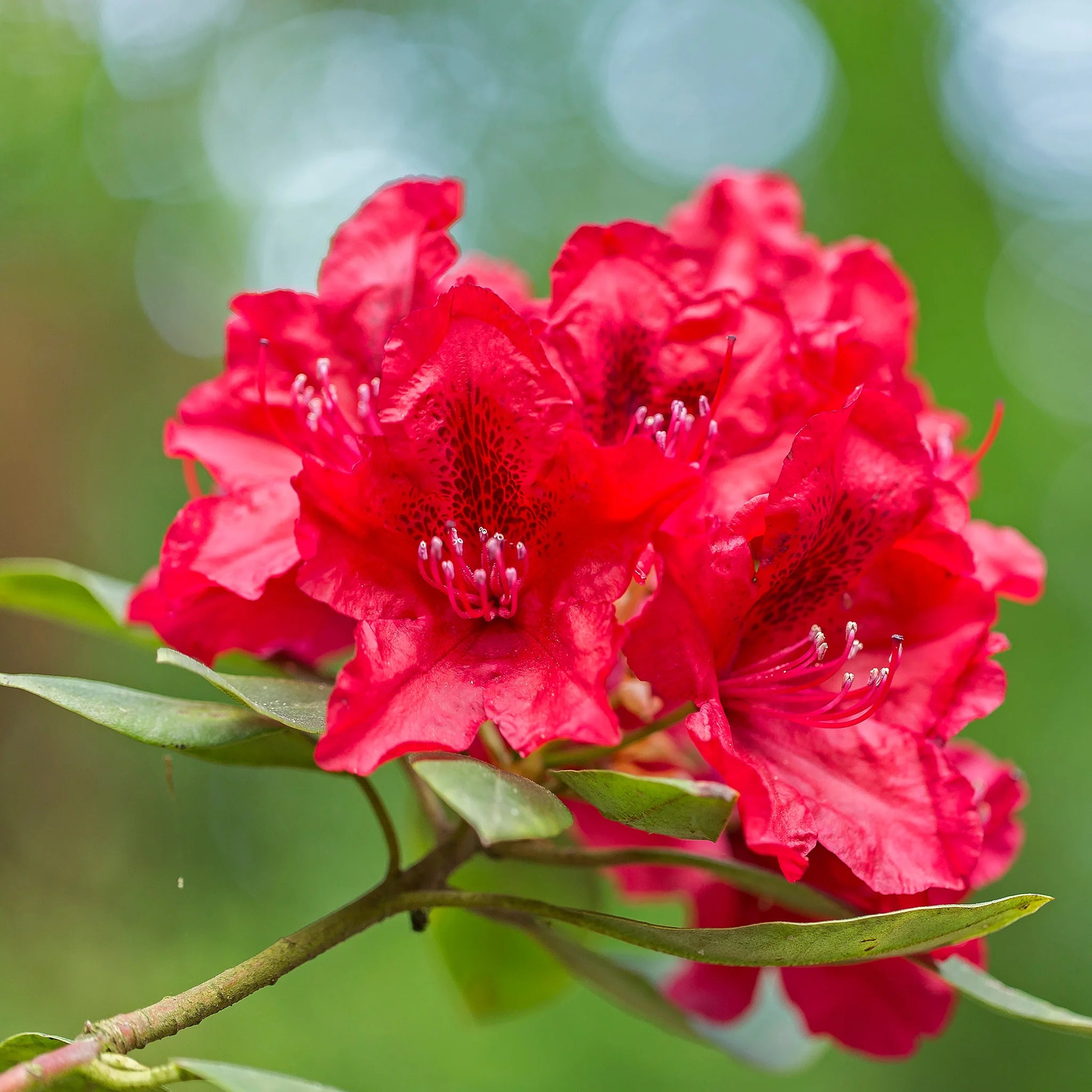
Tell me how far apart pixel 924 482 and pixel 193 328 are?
363 cm

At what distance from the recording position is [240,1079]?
1.85 ft

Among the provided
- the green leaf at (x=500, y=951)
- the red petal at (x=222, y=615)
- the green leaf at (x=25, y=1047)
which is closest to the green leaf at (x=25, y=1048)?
the green leaf at (x=25, y=1047)

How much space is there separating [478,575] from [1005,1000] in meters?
0.49

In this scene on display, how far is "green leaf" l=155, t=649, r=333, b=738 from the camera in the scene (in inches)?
23.9

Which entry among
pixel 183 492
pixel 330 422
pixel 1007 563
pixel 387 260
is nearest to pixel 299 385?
pixel 330 422

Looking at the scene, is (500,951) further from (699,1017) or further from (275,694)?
(275,694)

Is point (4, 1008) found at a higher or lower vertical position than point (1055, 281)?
lower

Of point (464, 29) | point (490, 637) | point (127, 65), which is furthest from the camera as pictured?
point (464, 29)

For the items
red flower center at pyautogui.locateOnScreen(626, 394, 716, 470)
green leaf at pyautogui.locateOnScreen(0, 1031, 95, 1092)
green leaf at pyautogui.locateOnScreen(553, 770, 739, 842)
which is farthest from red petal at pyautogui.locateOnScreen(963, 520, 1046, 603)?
green leaf at pyautogui.locateOnScreen(0, 1031, 95, 1092)

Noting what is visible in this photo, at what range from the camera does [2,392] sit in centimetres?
335

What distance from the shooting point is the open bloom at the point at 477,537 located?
59cm

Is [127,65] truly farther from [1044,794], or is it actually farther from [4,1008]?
[1044,794]

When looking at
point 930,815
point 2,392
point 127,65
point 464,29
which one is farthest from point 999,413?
point 464,29

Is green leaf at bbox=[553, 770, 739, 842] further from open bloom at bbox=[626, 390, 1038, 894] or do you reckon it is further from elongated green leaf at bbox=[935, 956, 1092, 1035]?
elongated green leaf at bbox=[935, 956, 1092, 1035]
